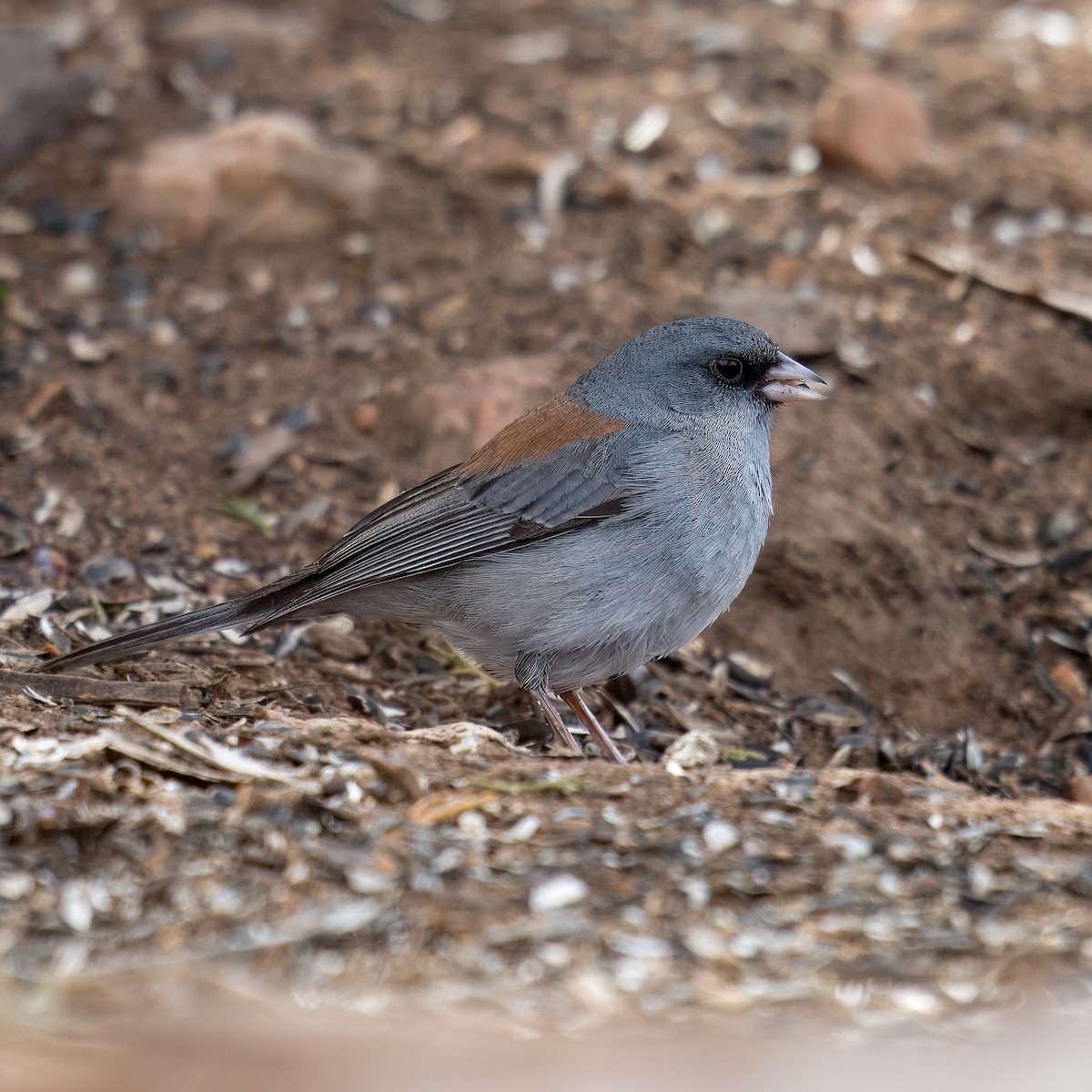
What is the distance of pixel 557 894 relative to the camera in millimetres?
2674

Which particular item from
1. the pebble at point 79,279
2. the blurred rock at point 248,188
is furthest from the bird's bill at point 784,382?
the pebble at point 79,279

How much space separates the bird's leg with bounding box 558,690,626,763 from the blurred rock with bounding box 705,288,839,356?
1815 mm

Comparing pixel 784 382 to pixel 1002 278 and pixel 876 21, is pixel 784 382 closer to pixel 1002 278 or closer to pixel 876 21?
pixel 1002 278

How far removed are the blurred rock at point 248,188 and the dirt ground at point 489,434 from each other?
21 mm

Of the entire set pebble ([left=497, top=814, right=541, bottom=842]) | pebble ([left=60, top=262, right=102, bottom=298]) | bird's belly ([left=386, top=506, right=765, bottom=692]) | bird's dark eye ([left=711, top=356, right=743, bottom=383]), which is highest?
Answer: pebble ([left=60, top=262, right=102, bottom=298])

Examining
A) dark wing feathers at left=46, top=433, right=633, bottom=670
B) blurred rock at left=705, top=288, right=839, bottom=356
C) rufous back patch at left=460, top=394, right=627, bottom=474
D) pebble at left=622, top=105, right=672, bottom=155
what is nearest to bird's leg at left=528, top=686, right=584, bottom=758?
dark wing feathers at left=46, top=433, right=633, bottom=670

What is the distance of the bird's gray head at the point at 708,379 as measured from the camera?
A: 12.8 feet

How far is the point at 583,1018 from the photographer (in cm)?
236

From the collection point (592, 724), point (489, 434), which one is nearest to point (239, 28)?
point (489, 434)

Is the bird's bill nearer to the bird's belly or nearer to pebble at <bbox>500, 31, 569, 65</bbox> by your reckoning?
the bird's belly

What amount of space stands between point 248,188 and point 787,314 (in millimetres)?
2410

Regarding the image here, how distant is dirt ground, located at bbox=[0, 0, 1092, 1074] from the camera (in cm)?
260

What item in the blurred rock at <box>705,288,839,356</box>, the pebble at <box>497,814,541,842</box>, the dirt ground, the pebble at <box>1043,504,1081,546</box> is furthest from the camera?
the blurred rock at <box>705,288,839,356</box>

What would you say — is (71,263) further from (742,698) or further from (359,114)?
(742,698)
